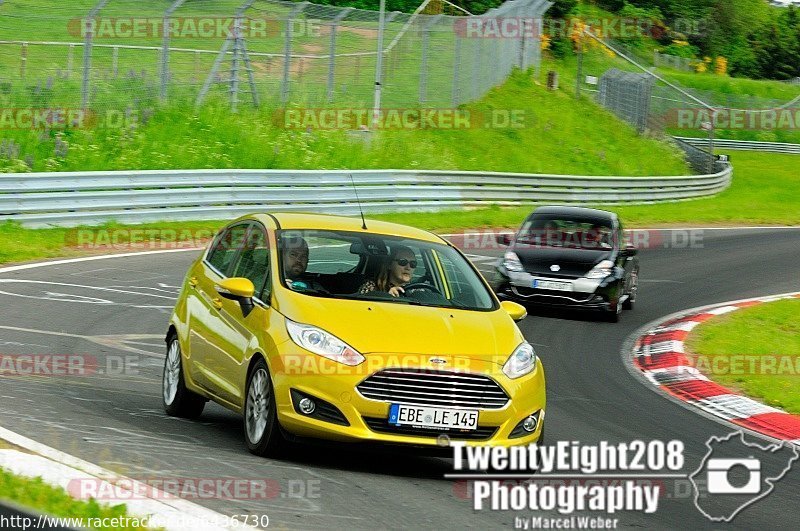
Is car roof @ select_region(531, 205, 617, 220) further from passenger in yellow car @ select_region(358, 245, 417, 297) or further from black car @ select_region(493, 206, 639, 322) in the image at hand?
passenger in yellow car @ select_region(358, 245, 417, 297)

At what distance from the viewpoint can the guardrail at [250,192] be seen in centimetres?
2072

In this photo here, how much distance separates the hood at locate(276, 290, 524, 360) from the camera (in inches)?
317

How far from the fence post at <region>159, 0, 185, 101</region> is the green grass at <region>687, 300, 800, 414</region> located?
12.9 meters

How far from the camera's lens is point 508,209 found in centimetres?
3161

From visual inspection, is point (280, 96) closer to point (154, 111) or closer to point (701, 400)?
point (154, 111)

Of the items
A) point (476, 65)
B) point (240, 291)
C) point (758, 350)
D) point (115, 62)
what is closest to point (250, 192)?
point (115, 62)

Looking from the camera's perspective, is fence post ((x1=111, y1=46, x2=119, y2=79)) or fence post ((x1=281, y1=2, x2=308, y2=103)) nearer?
fence post ((x1=111, y1=46, x2=119, y2=79))

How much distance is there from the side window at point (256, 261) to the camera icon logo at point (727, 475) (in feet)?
10.2

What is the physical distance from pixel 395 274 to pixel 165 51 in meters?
19.3

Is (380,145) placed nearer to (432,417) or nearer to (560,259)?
(560,259)

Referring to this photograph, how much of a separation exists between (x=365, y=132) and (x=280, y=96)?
2602mm

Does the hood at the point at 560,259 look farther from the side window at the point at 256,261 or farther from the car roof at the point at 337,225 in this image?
the side window at the point at 256,261

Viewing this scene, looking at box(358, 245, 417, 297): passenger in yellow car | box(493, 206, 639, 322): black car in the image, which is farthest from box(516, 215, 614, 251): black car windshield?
box(358, 245, 417, 297): passenger in yellow car

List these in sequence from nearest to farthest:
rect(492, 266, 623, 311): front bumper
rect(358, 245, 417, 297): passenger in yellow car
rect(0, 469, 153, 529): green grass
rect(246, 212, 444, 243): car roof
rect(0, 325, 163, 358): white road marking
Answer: rect(0, 469, 153, 529): green grass → rect(358, 245, 417, 297): passenger in yellow car → rect(246, 212, 444, 243): car roof → rect(0, 325, 163, 358): white road marking → rect(492, 266, 623, 311): front bumper
